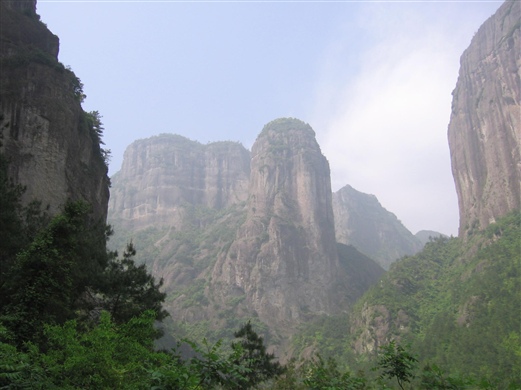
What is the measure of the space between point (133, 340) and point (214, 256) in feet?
321

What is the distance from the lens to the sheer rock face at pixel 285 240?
88.6 m

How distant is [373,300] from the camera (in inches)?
2717

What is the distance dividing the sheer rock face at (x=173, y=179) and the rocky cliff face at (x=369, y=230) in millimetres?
36578

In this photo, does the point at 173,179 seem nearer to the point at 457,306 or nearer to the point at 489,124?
the point at 489,124

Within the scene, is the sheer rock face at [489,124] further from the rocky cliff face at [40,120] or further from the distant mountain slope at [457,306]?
the rocky cliff face at [40,120]

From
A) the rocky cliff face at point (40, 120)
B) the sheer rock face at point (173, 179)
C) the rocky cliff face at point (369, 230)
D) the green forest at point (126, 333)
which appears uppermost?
the sheer rock face at point (173, 179)

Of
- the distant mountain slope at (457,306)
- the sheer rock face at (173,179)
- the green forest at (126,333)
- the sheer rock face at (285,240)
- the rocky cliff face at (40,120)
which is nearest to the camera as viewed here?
the green forest at (126,333)

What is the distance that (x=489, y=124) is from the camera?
81062 millimetres

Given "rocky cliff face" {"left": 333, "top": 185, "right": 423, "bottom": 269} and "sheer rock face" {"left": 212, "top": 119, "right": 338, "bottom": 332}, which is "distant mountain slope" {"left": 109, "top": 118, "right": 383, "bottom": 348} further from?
"rocky cliff face" {"left": 333, "top": 185, "right": 423, "bottom": 269}

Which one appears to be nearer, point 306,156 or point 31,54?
point 31,54

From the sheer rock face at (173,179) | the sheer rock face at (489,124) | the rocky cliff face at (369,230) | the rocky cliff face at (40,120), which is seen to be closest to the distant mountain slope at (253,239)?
the sheer rock face at (173,179)

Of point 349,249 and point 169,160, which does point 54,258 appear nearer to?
point 349,249

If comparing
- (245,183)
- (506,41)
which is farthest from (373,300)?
(245,183)

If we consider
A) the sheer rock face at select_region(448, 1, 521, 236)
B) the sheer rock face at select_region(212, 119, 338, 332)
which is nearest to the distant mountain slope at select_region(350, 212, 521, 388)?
the sheer rock face at select_region(448, 1, 521, 236)
